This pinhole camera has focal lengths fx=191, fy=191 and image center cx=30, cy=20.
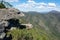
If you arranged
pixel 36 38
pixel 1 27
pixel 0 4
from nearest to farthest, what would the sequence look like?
pixel 1 27 → pixel 36 38 → pixel 0 4

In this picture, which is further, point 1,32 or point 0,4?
point 0,4

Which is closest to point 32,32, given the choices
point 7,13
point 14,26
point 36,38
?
point 36,38

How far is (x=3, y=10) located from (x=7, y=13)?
1189mm

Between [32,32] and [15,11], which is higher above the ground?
[15,11]

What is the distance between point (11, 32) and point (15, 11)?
16.4 feet

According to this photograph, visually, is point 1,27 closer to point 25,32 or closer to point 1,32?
point 1,32

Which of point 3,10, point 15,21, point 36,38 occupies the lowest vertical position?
point 36,38

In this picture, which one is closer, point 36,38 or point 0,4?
point 36,38

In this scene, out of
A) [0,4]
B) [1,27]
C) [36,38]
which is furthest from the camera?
[0,4]

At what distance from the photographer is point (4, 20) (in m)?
41.4

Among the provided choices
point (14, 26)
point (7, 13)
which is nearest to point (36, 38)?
point (14, 26)

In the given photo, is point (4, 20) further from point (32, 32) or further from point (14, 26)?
point (32, 32)

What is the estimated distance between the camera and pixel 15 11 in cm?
4347

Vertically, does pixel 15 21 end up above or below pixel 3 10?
below
